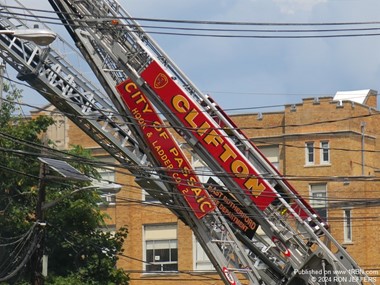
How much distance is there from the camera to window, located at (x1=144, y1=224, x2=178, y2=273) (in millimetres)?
56219

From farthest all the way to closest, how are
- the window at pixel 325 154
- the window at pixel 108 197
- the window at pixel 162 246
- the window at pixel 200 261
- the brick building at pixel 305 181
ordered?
1. the window at pixel 162 246
2. the window at pixel 200 261
3. the window at pixel 325 154
4. the brick building at pixel 305 181
5. the window at pixel 108 197

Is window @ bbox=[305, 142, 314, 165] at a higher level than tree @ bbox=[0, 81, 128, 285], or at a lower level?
higher

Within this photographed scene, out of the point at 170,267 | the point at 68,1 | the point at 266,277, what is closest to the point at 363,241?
the point at 170,267

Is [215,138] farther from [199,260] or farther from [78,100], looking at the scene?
[199,260]

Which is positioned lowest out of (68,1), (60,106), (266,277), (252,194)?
(266,277)

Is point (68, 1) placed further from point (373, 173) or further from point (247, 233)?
point (373, 173)

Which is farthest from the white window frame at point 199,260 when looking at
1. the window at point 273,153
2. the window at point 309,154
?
the window at point 309,154

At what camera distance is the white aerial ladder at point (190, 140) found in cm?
2856

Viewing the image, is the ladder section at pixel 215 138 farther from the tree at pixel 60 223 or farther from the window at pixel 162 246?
the window at pixel 162 246

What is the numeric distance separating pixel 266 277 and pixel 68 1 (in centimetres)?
872

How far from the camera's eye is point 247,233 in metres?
29.7

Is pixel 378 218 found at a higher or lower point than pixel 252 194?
higher

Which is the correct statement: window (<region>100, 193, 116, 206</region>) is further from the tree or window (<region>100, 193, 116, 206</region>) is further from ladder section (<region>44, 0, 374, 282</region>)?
ladder section (<region>44, 0, 374, 282</region>)

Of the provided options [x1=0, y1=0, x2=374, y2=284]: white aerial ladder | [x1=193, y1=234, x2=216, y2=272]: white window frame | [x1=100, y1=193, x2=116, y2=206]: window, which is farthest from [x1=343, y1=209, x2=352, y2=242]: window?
[x1=0, y1=0, x2=374, y2=284]: white aerial ladder
